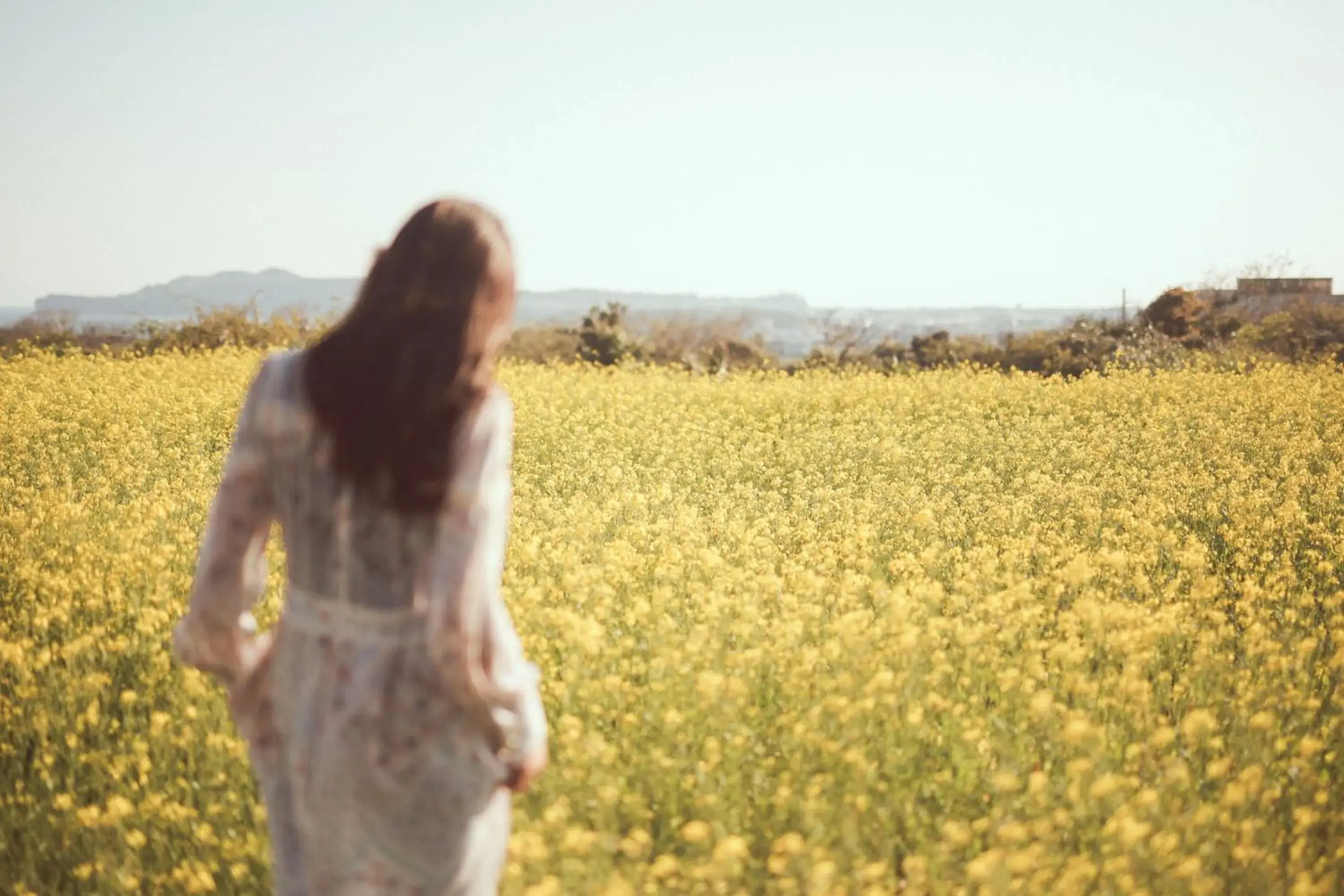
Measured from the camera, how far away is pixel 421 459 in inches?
74.9

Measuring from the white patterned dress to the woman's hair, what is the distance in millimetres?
45

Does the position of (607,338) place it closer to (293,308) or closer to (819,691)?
(293,308)

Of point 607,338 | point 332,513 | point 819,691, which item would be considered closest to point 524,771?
point 332,513

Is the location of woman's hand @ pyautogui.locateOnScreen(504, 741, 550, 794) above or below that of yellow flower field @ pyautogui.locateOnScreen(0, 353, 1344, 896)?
above

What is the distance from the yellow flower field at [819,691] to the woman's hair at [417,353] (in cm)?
116

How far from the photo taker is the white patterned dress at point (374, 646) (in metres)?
1.95

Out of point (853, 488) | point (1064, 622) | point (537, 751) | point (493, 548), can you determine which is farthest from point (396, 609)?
point (853, 488)

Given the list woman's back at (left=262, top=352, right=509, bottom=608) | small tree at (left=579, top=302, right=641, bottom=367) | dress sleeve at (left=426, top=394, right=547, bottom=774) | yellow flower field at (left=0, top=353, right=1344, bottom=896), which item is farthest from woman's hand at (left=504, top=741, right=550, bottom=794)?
small tree at (left=579, top=302, right=641, bottom=367)

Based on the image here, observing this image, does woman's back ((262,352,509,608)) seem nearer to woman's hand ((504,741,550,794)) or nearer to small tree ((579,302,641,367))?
woman's hand ((504,741,550,794))

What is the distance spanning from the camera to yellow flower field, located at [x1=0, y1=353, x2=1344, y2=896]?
301cm

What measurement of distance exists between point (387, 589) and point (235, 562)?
320mm

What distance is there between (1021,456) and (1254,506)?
8.54ft

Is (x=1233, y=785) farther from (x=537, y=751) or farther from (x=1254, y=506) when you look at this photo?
(x=1254, y=506)

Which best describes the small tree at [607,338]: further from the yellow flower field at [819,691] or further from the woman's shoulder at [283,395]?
the woman's shoulder at [283,395]
